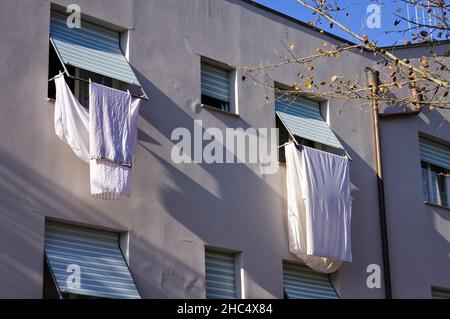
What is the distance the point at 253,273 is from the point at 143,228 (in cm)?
220

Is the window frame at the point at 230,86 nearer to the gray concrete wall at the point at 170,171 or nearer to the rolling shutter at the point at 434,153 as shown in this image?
the gray concrete wall at the point at 170,171

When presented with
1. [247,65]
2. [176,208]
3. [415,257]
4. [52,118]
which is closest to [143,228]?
[176,208]

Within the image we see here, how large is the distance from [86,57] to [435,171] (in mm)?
8296

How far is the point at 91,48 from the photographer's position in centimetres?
1559

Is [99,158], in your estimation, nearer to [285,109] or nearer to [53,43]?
[53,43]

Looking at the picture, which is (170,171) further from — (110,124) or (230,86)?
(230,86)

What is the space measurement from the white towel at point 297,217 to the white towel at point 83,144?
3453 millimetres

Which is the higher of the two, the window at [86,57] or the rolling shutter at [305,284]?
the window at [86,57]

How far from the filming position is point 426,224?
19547 millimetres

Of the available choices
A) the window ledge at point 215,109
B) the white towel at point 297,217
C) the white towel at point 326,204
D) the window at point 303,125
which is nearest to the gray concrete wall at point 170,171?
the window ledge at point 215,109

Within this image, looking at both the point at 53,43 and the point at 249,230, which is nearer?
the point at 53,43

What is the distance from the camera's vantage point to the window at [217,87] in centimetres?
1714

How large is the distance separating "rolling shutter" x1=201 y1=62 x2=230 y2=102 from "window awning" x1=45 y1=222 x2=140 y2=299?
333cm

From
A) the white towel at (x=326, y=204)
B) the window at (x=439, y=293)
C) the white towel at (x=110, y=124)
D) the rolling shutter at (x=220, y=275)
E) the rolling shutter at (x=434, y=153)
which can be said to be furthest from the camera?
the rolling shutter at (x=434, y=153)
